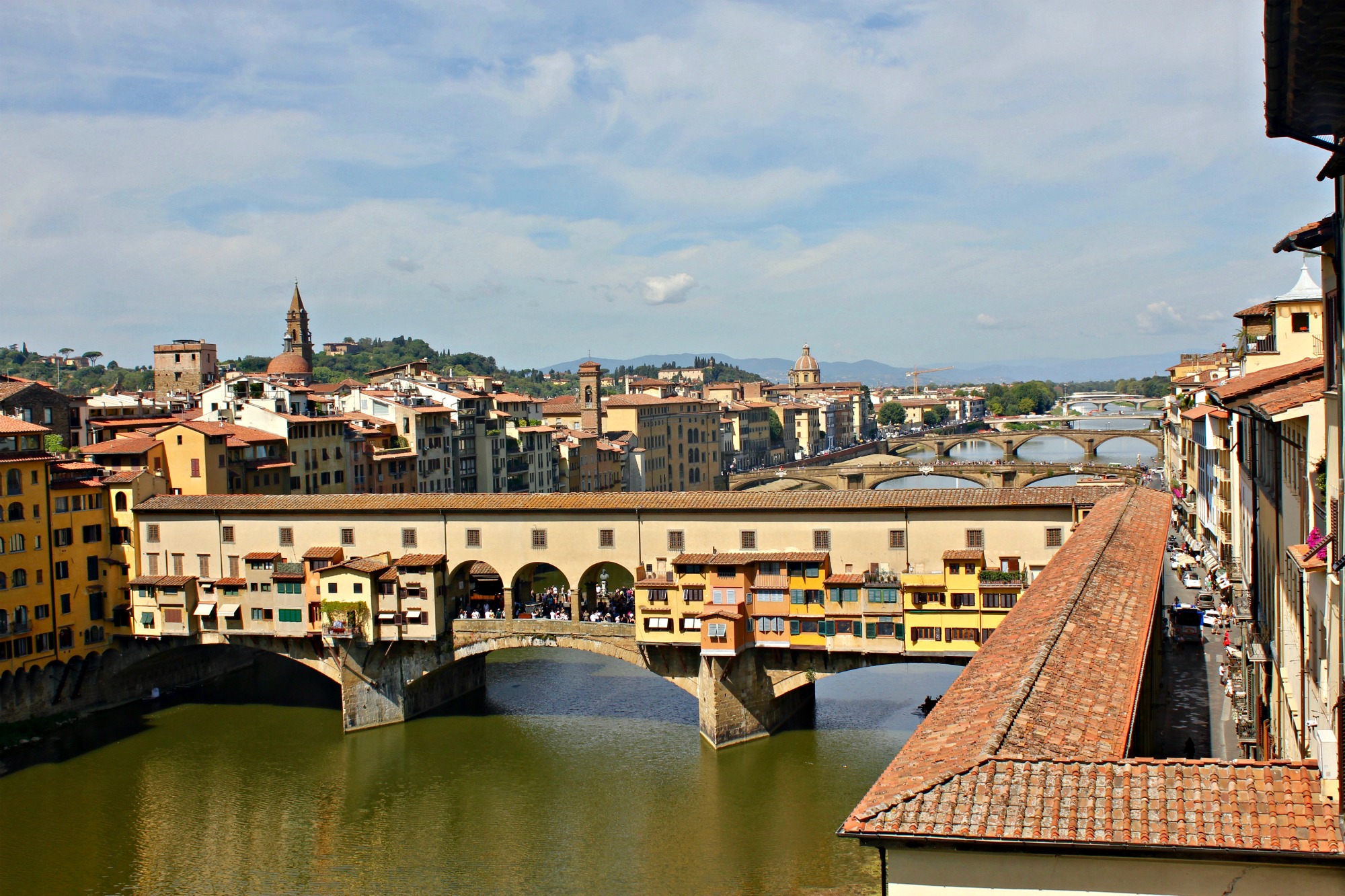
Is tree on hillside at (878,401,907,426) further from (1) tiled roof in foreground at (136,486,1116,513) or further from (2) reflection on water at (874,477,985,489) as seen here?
(1) tiled roof in foreground at (136,486,1116,513)

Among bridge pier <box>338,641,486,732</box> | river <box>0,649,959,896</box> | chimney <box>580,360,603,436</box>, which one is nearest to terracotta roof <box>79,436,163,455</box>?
river <box>0,649,959,896</box>

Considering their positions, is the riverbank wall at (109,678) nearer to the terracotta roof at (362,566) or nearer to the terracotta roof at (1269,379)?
the terracotta roof at (362,566)

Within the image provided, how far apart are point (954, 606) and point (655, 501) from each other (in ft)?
28.1

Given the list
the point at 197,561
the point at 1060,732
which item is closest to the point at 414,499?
the point at 197,561

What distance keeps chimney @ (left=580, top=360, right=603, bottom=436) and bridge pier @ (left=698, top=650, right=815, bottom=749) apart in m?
50.3

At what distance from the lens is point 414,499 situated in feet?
115

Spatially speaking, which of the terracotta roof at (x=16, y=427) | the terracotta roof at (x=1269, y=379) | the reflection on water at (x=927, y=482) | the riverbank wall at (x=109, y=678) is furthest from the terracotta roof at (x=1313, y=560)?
the reflection on water at (x=927, y=482)

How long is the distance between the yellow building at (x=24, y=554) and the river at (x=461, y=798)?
8.87 feet

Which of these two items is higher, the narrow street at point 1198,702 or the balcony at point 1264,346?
the balcony at point 1264,346

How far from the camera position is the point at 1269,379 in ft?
51.2

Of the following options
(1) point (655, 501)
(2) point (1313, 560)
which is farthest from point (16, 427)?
(2) point (1313, 560)

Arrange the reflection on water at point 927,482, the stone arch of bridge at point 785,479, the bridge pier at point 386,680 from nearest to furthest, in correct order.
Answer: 1. the bridge pier at point 386,680
2. the stone arch of bridge at point 785,479
3. the reflection on water at point 927,482

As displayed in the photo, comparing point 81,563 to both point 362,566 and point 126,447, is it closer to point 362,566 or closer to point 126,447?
point 126,447

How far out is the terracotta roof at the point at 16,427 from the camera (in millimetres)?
33844
